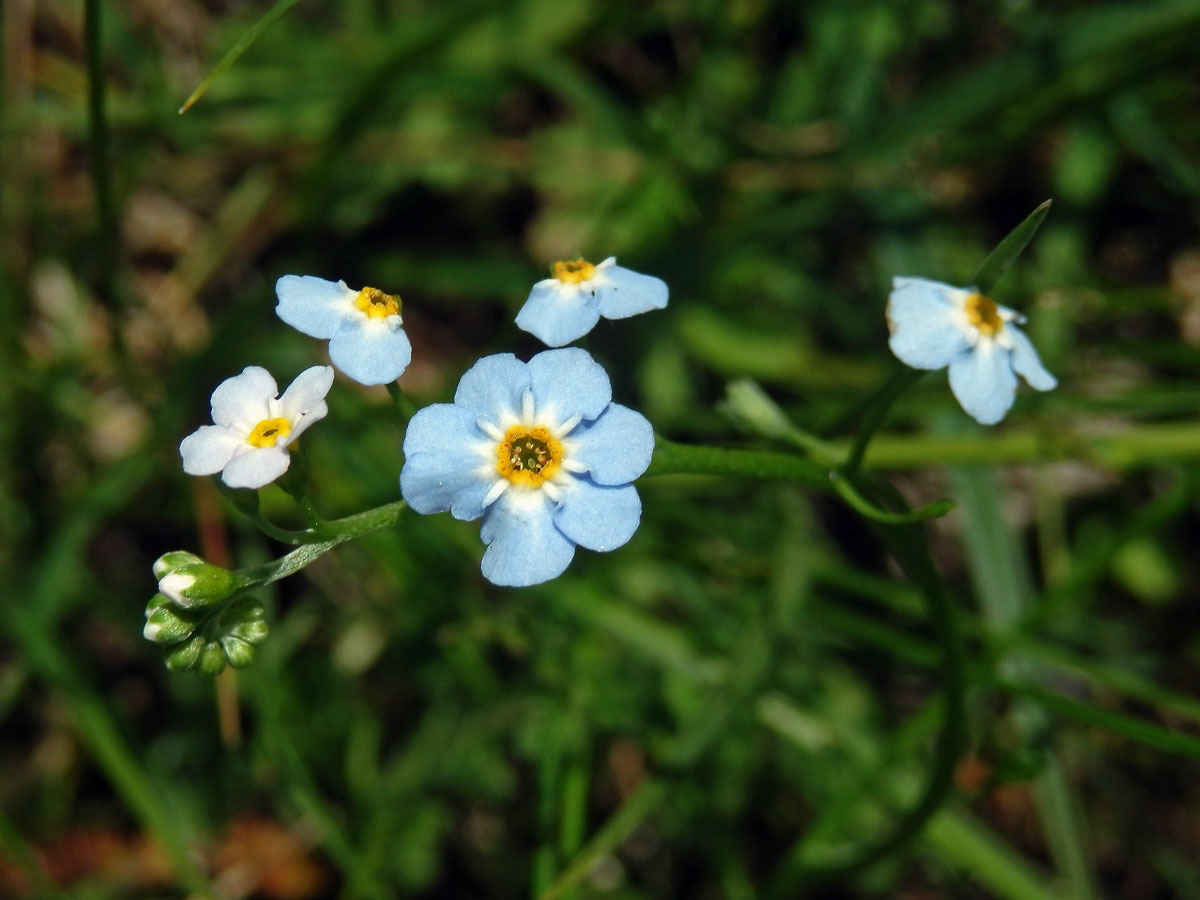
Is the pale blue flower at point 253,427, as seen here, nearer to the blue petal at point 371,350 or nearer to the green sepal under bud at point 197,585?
Answer: the blue petal at point 371,350

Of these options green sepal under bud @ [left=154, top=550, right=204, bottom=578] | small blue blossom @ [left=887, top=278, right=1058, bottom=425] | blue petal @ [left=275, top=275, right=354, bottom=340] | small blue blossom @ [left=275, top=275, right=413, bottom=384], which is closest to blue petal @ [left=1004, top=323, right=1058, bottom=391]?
small blue blossom @ [left=887, top=278, right=1058, bottom=425]

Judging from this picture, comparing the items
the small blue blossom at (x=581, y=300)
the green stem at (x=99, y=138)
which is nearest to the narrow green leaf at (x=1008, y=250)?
the small blue blossom at (x=581, y=300)

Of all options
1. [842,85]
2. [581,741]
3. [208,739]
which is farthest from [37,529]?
[842,85]

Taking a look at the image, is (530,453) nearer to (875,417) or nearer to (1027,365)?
(875,417)

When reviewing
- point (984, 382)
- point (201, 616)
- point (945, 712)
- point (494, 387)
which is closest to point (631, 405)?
point (945, 712)

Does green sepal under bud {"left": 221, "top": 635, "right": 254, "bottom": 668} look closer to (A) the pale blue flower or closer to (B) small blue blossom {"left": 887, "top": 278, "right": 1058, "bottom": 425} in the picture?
(A) the pale blue flower

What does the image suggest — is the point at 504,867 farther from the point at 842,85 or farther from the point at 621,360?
the point at 842,85
